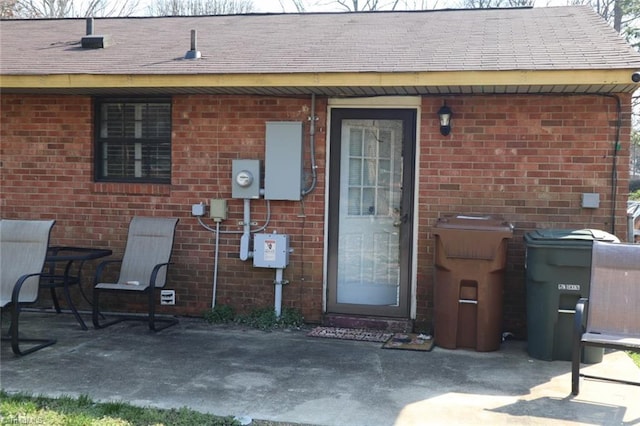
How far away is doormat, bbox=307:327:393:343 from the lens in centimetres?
654

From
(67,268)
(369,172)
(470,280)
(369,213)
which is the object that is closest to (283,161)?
(369,172)

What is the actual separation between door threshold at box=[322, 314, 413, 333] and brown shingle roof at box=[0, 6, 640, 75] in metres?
2.58

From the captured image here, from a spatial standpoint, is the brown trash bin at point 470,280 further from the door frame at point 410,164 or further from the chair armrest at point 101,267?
the chair armrest at point 101,267

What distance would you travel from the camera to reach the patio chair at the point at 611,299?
4.97 m

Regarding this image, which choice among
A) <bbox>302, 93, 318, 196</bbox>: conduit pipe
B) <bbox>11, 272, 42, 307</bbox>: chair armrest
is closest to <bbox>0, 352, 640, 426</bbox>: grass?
<bbox>11, 272, 42, 307</bbox>: chair armrest

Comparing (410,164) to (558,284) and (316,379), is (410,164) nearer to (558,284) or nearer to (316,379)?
(558,284)

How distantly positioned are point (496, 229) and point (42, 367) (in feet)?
13.2

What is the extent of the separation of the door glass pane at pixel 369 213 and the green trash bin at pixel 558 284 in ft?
5.30

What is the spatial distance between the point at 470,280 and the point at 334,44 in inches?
123

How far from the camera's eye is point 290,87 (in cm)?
643

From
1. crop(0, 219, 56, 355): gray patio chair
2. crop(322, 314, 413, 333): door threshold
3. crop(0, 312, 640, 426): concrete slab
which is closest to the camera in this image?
crop(0, 312, 640, 426): concrete slab

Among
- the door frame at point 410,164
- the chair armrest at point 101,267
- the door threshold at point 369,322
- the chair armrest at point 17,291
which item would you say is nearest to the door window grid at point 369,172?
the door frame at point 410,164

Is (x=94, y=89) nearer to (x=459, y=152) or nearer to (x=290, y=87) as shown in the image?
(x=290, y=87)

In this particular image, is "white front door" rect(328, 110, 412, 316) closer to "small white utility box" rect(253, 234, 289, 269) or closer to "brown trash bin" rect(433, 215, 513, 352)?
"small white utility box" rect(253, 234, 289, 269)
